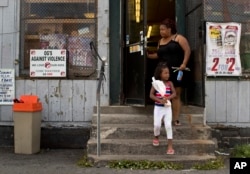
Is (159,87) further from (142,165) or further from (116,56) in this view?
(116,56)

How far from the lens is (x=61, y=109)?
29.4 ft

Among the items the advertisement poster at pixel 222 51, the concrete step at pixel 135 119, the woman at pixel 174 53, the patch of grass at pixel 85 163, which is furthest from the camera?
the advertisement poster at pixel 222 51

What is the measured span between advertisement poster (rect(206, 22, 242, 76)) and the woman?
77 centimetres

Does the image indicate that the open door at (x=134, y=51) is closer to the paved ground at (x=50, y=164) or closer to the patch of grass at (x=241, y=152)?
the paved ground at (x=50, y=164)

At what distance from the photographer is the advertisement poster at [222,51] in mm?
8711

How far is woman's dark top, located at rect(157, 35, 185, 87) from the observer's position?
8.11 meters

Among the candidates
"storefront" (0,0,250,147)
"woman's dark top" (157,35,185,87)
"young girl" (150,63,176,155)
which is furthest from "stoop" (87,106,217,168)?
"woman's dark top" (157,35,185,87)

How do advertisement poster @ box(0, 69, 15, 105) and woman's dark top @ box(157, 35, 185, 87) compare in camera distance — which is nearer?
woman's dark top @ box(157, 35, 185, 87)

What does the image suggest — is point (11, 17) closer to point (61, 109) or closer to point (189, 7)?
point (61, 109)

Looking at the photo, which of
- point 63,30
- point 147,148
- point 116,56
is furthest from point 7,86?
point 147,148

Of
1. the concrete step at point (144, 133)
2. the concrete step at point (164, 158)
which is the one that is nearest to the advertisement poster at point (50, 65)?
the concrete step at point (144, 133)

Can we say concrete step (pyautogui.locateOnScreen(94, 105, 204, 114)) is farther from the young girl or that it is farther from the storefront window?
the young girl

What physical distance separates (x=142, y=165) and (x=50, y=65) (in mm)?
3018

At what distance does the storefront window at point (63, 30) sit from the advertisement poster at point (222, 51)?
2211 millimetres
